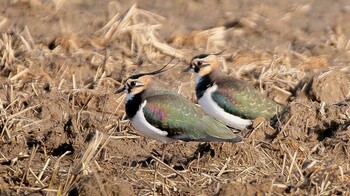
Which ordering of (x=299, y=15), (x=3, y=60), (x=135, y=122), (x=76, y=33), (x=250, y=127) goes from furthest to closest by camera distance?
(x=299, y=15) → (x=76, y=33) → (x=3, y=60) → (x=250, y=127) → (x=135, y=122)

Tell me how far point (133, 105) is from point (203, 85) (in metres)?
1.40

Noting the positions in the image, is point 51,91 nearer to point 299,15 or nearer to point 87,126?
point 87,126

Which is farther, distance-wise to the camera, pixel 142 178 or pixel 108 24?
pixel 108 24

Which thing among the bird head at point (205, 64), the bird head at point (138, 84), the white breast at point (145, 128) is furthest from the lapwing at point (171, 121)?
the bird head at point (205, 64)

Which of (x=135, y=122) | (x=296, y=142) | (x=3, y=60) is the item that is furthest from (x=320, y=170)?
(x=3, y=60)

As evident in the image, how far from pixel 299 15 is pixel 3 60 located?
190 inches

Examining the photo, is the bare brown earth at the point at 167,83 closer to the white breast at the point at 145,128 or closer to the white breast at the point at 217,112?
the white breast at the point at 145,128

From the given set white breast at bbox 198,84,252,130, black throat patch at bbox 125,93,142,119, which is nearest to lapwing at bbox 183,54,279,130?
white breast at bbox 198,84,252,130

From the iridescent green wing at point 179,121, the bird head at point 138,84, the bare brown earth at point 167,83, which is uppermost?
the bird head at point 138,84

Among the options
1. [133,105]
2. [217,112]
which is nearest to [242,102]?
[217,112]

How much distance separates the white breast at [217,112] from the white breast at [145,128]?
1.27 m

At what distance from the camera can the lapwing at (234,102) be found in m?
11.3

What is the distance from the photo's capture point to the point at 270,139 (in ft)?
34.0

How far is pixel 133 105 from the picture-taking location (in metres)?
10.3
